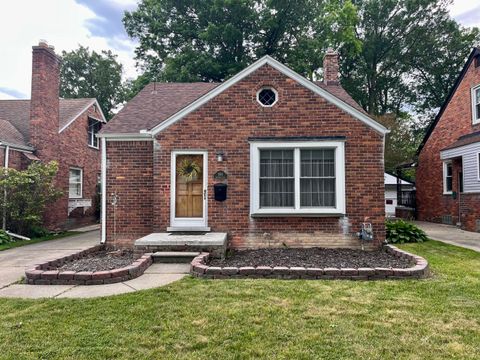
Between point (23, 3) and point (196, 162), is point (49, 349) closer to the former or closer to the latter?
point (196, 162)

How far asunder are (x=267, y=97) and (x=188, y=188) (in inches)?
126

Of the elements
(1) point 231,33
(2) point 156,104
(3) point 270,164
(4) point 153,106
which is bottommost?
(3) point 270,164

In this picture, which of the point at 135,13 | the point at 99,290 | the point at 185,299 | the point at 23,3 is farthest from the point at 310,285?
the point at 135,13

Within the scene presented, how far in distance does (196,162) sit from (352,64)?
24.0 m

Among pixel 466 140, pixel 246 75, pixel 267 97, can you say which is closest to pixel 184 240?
pixel 267 97

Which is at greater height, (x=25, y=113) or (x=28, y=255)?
(x=25, y=113)

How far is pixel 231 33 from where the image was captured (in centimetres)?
2166

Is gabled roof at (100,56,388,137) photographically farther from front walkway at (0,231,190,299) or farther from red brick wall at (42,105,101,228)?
red brick wall at (42,105,101,228)

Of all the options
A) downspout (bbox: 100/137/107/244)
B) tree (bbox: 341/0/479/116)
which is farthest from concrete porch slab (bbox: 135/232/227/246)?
tree (bbox: 341/0/479/116)

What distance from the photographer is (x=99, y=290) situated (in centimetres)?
492

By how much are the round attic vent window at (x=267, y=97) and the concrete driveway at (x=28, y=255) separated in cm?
646

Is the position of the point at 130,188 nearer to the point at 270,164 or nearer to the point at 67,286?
the point at 67,286

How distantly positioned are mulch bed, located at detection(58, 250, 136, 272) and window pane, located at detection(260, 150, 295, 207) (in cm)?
359

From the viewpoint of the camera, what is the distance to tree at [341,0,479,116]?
2454 cm
